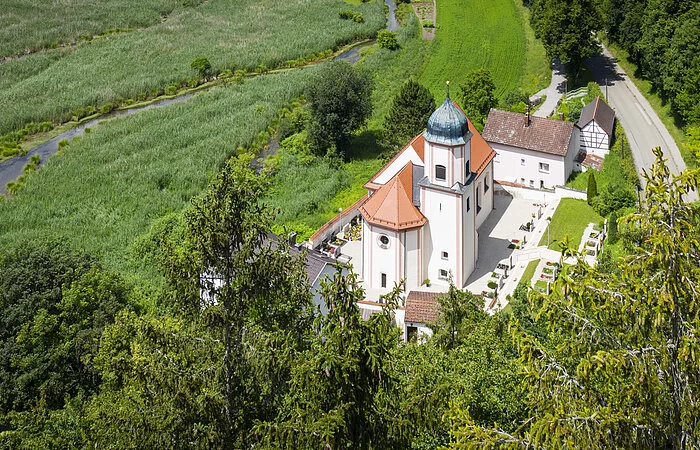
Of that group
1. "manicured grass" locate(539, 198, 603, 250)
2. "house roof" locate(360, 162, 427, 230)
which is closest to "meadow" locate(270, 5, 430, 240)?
"house roof" locate(360, 162, 427, 230)

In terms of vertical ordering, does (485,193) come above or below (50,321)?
below

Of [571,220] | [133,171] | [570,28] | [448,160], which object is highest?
[570,28]

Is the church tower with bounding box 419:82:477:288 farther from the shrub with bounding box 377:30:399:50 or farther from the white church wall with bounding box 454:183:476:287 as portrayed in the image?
the shrub with bounding box 377:30:399:50

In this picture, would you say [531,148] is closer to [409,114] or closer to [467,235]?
[409,114]

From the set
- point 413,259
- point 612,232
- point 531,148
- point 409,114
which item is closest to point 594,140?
point 531,148

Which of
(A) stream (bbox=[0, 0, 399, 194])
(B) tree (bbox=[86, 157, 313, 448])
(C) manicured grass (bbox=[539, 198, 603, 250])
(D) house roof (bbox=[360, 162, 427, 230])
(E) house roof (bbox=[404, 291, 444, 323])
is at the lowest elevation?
(A) stream (bbox=[0, 0, 399, 194])

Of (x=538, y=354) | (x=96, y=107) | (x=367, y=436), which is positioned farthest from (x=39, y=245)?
Result: (x=96, y=107)

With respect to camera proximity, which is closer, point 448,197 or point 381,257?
point 448,197
